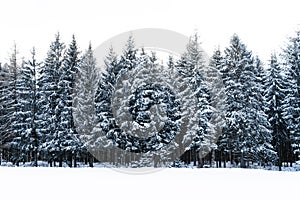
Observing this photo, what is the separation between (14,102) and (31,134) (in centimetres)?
477

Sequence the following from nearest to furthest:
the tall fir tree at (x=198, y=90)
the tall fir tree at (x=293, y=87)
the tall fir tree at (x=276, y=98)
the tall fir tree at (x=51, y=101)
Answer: the tall fir tree at (x=198, y=90), the tall fir tree at (x=293, y=87), the tall fir tree at (x=51, y=101), the tall fir tree at (x=276, y=98)

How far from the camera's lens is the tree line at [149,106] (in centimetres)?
2456

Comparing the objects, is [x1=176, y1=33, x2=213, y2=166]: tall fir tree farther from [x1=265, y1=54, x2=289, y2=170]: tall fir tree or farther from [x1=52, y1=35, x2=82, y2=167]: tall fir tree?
[x1=52, y1=35, x2=82, y2=167]: tall fir tree

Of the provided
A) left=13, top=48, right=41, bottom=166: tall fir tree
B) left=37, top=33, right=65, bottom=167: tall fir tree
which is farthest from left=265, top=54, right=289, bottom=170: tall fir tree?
left=13, top=48, right=41, bottom=166: tall fir tree

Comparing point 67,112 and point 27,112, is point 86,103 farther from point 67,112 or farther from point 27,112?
point 27,112

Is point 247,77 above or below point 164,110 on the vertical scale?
above

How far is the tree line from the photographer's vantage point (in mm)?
24562

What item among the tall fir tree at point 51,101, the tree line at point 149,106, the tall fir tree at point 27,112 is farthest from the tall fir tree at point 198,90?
the tall fir tree at point 27,112

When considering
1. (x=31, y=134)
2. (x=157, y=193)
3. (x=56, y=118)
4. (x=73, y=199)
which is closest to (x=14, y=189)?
(x=73, y=199)

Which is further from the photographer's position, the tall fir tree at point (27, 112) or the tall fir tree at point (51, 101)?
the tall fir tree at point (27, 112)

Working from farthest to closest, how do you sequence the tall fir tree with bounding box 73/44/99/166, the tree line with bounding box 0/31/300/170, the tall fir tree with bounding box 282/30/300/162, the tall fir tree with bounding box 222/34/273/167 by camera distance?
the tall fir tree with bounding box 282/30/300/162 → the tall fir tree with bounding box 73/44/99/166 → the tall fir tree with bounding box 222/34/273/167 → the tree line with bounding box 0/31/300/170

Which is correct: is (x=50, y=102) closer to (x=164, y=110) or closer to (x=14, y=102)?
(x=14, y=102)

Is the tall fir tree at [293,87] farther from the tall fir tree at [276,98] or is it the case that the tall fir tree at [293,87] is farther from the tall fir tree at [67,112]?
the tall fir tree at [67,112]

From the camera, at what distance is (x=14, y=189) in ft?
26.7
